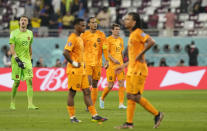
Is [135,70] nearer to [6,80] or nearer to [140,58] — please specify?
[140,58]

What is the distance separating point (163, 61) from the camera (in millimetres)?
29922

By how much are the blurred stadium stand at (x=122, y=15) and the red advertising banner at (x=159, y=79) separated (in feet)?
10.8

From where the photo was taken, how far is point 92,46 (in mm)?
15797

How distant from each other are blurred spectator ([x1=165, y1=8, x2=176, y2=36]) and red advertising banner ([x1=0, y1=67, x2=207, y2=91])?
4686 millimetres

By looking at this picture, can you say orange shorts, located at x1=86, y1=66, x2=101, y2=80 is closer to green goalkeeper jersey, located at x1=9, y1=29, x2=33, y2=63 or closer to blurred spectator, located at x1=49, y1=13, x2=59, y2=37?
green goalkeeper jersey, located at x1=9, y1=29, x2=33, y2=63

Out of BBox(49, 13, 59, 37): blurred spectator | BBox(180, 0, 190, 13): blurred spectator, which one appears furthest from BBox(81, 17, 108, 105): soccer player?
BBox(180, 0, 190, 13): blurred spectator

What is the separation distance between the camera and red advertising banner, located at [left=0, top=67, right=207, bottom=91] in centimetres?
2684

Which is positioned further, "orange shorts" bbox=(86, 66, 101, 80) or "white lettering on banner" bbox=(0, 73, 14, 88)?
"white lettering on banner" bbox=(0, 73, 14, 88)

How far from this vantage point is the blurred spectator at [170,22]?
104 ft

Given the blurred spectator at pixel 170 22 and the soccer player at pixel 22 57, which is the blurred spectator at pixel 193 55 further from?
the soccer player at pixel 22 57

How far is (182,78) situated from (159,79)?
1167 millimetres

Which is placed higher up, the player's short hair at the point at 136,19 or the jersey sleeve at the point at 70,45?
the player's short hair at the point at 136,19

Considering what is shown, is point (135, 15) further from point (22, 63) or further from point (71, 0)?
point (71, 0)

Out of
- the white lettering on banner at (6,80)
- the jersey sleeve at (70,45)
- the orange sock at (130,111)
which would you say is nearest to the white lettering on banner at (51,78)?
the white lettering on banner at (6,80)
